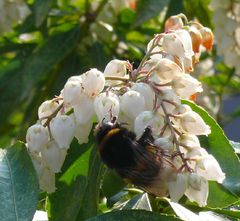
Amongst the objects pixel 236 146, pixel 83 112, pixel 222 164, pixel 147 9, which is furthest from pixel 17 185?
pixel 147 9

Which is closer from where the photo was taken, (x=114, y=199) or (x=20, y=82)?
(x=114, y=199)

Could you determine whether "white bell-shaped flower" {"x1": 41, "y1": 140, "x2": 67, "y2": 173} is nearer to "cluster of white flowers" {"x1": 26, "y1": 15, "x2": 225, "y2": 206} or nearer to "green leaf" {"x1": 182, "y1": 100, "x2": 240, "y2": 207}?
"cluster of white flowers" {"x1": 26, "y1": 15, "x2": 225, "y2": 206}

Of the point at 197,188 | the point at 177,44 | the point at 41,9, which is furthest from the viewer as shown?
the point at 41,9

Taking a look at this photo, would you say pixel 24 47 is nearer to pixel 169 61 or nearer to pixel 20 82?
pixel 20 82

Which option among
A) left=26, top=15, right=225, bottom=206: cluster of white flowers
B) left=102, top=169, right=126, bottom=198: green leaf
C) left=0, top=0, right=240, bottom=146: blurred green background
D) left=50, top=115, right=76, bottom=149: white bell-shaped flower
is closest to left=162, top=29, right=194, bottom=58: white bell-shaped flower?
left=26, top=15, right=225, bottom=206: cluster of white flowers

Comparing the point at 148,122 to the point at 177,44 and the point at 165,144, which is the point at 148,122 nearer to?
the point at 165,144

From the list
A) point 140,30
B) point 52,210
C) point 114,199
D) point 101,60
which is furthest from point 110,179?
point 140,30
